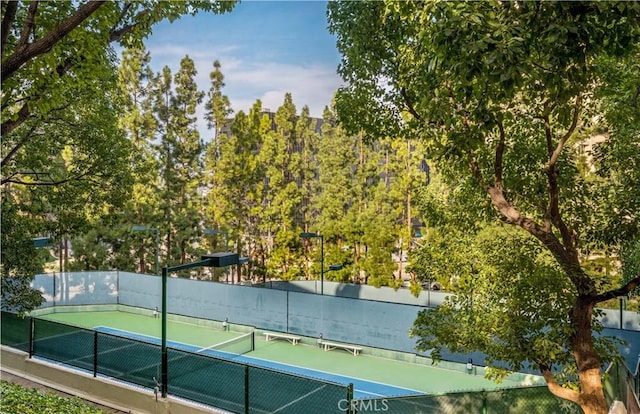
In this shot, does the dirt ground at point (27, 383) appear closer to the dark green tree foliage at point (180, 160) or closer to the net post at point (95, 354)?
the net post at point (95, 354)

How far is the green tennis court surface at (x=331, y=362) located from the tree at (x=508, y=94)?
6.19 metres

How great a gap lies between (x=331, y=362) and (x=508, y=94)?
12.4 meters

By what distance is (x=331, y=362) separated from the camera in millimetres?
14664

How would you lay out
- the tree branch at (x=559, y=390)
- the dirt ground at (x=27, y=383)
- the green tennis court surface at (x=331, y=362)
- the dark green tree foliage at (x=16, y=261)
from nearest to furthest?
the tree branch at (x=559, y=390), the dirt ground at (x=27, y=383), the dark green tree foliage at (x=16, y=261), the green tennis court surface at (x=331, y=362)

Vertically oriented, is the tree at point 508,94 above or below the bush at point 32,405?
above

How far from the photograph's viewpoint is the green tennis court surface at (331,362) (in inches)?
507

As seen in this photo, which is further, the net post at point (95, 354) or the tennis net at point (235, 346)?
the tennis net at point (235, 346)

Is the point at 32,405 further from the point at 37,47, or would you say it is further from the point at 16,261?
the point at 16,261

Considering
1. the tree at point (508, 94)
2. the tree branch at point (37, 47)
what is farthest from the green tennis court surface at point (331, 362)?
the tree branch at point (37, 47)

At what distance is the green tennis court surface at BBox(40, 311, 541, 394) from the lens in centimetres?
1287

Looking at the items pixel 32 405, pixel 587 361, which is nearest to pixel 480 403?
pixel 587 361

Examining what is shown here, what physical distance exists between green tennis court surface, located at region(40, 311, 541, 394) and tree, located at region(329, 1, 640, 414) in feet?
20.3

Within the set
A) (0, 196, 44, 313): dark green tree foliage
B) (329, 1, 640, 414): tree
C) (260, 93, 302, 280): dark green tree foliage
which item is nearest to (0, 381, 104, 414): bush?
(0, 196, 44, 313): dark green tree foliage

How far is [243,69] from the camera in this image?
25.2 m
